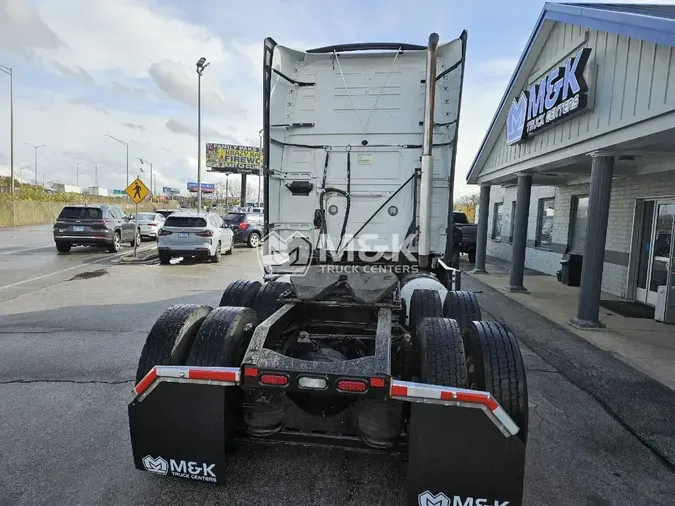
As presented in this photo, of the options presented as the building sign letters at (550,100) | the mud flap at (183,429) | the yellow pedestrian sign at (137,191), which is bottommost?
the mud flap at (183,429)

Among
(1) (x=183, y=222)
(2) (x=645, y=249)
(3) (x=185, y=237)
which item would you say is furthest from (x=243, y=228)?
A: (2) (x=645, y=249)

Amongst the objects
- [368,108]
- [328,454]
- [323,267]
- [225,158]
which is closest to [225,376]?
[328,454]

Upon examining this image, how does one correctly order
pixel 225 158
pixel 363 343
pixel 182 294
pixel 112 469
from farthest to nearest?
pixel 225 158
pixel 182 294
pixel 363 343
pixel 112 469

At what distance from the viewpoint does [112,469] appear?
3.04 m

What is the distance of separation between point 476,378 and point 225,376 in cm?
161

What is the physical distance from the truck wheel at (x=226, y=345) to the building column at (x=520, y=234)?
30.2 ft

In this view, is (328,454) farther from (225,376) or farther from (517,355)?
(517,355)

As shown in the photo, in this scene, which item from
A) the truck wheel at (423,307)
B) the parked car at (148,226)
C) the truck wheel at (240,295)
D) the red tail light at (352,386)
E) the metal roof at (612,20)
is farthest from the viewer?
the parked car at (148,226)

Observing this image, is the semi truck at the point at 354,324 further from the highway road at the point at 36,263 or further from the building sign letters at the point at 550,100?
the highway road at the point at 36,263

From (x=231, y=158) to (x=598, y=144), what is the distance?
6011 centimetres

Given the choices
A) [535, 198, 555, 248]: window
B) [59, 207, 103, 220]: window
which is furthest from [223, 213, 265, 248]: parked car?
[535, 198, 555, 248]: window

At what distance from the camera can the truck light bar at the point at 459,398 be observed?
92.4 inches

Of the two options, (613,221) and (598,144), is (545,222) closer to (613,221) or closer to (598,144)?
(613,221)

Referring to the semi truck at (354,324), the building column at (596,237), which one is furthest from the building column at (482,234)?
the semi truck at (354,324)
